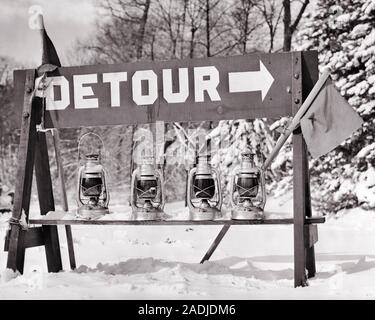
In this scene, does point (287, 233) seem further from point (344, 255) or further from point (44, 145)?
point (44, 145)

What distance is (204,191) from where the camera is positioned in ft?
16.3

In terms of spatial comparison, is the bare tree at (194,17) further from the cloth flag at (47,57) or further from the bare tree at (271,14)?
the cloth flag at (47,57)

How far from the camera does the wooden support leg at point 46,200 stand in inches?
222

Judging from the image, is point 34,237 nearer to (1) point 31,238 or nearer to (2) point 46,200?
(1) point 31,238

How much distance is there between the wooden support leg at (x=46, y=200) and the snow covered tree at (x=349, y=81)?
26.7ft

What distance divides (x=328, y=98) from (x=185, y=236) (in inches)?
211

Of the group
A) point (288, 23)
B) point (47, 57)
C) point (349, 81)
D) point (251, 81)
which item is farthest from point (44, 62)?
point (288, 23)

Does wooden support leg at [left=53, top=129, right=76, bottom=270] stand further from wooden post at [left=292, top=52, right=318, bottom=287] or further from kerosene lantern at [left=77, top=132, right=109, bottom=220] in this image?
wooden post at [left=292, top=52, right=318, bottom=287]

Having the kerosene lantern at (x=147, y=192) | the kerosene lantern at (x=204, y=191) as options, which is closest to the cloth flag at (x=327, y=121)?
the kerosene lantern at (x=204, y=191)

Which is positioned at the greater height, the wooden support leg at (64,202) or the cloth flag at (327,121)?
the cloth flag at (327,121)

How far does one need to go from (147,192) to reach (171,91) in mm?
974

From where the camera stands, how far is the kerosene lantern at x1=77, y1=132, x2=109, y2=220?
5.27 metres

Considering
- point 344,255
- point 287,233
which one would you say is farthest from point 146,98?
point 287,233

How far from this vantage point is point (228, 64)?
504 centimetres
